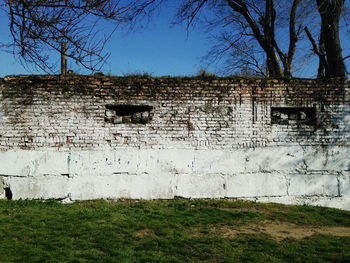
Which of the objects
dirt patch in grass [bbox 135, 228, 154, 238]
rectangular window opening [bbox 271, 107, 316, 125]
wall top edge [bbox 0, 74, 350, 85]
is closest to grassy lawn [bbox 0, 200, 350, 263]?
dirt patch in grass [bbox 135, 228, 154, 238]

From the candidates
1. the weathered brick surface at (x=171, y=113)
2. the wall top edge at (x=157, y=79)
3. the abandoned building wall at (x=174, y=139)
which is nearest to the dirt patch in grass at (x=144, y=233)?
the abandoned building wall at (x=174, y=139)

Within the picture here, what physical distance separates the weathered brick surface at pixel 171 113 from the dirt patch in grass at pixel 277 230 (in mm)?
1966

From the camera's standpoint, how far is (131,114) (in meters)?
7.01

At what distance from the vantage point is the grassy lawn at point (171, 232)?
4.05m

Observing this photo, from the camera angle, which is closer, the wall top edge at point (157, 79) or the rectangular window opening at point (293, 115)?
the wall top edge at point (157, 79)

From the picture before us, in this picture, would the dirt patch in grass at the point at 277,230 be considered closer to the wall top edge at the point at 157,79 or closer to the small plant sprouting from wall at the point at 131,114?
the small plant sprouting from wall at the point at 131,114

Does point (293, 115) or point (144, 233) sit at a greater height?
point (293, 115)

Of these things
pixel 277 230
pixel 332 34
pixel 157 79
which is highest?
pixel 332 34

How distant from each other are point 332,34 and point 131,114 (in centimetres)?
688

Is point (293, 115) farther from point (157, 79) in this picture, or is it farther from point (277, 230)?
point (157, 79)

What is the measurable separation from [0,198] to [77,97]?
109 inches

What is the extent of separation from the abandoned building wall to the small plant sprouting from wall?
0.02 m

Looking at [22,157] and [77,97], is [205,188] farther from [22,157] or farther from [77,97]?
[22,157]

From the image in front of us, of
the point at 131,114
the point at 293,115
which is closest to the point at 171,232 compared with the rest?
the point at 131,114
